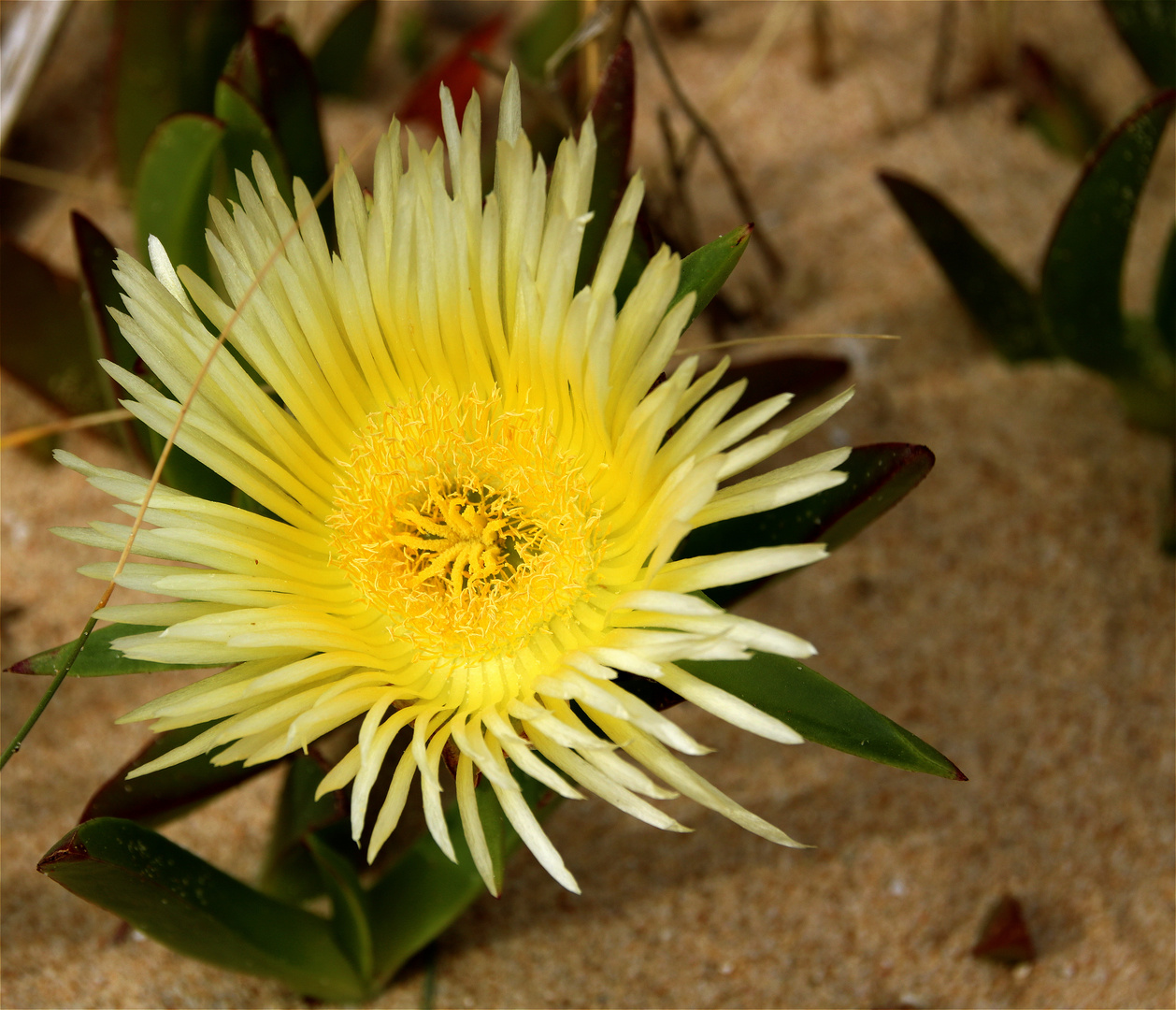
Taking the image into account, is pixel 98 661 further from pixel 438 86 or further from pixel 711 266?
pixel 438 86

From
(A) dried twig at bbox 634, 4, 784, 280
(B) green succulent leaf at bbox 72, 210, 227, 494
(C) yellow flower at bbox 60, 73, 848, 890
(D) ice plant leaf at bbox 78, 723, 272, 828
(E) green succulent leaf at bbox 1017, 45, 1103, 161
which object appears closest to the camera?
(C) yellow flower at bbox 60, 73, 848, 890

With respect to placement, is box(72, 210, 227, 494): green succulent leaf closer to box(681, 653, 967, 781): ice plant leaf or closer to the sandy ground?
the sandy ground

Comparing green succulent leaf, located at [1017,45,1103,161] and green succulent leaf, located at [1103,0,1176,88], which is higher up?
green succulent leaf, located at [1103,0,1176,88]

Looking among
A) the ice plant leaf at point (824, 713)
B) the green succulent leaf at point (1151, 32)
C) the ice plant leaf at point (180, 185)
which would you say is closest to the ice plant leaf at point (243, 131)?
the ice plant leaf at point (180, 185)

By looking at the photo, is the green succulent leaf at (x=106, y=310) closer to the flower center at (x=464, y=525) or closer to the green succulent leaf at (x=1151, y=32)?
the flower center at (x=464, y=525)

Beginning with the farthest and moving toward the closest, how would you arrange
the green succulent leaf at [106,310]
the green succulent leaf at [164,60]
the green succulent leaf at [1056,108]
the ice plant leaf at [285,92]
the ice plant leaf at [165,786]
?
1. the green succulent leaf at [1056,108]
2. the green succulent leaf at [164,60]
3. the ice plant leaf at [285,92]
4. the green succulent leaf at [106,310]
5. the ice plant leaf at [165,786]

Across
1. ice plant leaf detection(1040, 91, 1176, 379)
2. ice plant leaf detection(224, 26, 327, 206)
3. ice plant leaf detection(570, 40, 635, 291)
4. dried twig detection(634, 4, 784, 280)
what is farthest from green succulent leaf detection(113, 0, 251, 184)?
ice plant leaf detection(1040, 91, 1176, 379)
